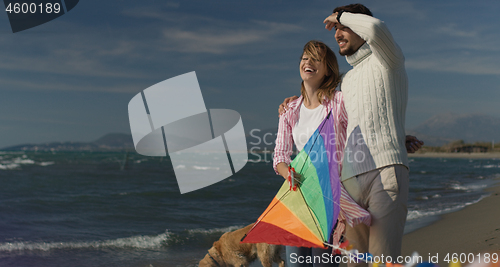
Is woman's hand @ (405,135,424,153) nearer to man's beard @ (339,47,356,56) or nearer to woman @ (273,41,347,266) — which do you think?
woman @ (273,41,347,266)

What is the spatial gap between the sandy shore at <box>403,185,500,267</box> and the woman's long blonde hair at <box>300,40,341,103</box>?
3.90 m

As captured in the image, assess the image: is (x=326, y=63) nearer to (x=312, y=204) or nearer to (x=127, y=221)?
(x=312, y=204)

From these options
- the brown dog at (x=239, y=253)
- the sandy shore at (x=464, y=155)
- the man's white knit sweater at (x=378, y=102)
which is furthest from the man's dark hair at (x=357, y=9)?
the sandy shore at (x=464, y=155)

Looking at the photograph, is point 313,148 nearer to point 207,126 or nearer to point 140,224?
point 207,126

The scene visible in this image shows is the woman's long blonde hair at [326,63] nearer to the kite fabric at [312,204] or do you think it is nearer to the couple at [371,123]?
the couple at [371,123]

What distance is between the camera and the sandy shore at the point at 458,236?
212 inches

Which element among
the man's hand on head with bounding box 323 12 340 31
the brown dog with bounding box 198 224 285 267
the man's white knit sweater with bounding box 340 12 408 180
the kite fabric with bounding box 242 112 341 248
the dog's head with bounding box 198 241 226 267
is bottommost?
the dog's head with bounding box 198 241 226 267

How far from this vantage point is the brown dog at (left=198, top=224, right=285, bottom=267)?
417 centimetres

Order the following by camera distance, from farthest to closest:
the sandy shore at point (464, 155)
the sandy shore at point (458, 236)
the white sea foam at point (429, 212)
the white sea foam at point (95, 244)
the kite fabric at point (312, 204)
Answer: the sandy shore at point (464, 155)
the white sea foam at point (429, 212)
the white sea foam at point (95, 244)
the sandy shore at point (458, 236)
the kite fabric at point (312, 204)

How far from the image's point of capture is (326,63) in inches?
79.0

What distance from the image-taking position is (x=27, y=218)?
10.7 m

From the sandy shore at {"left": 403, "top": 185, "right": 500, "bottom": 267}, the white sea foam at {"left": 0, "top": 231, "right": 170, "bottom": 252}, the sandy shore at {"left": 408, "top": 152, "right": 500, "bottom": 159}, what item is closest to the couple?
the sandy shore at {"left": 403, "top": 185, "right": 500, "bottom": 267}

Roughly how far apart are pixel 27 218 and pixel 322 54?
11.6 meters

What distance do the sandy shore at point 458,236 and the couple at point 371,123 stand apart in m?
3.70
